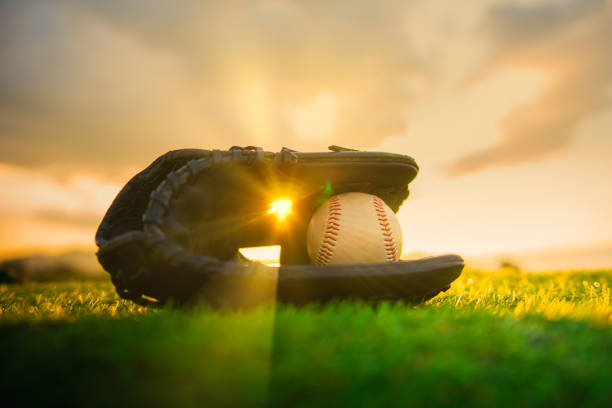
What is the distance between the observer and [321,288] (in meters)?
1.75

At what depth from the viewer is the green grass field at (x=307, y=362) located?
2.91 ft

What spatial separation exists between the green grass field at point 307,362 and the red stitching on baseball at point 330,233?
Answer: 0.78 meters

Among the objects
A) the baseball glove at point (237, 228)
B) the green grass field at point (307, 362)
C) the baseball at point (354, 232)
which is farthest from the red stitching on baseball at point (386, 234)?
→ the green grass field at point (307, 362)

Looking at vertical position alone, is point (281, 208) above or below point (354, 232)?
above

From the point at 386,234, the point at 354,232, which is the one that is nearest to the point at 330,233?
the point at 354,232

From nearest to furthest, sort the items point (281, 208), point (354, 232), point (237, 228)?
point (354, 232) → point (237, 228) → point (281, 208)

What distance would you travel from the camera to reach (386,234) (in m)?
2.25

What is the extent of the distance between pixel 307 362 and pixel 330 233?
1.25m

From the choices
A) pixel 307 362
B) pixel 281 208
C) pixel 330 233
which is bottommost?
pixel 307 362

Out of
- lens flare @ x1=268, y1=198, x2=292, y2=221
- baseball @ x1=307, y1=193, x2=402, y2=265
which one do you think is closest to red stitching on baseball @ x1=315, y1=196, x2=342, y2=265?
baseball @ x1=307, y1=193, x2=402, y2=265

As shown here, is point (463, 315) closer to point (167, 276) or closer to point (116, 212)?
point (167, 276)

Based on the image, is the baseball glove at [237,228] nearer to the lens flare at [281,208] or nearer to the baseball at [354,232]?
the lens flare at [281,208]

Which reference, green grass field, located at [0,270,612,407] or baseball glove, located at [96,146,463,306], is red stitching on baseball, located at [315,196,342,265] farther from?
green grass field, located at [0,270,612,407]

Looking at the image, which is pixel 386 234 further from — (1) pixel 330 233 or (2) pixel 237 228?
(2) pixel 237 228
